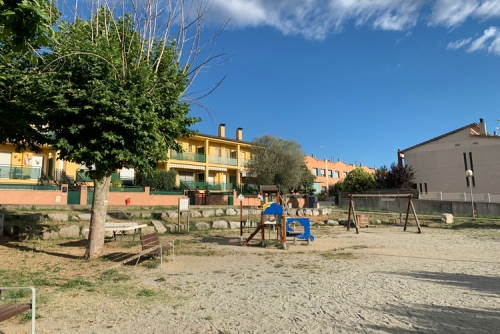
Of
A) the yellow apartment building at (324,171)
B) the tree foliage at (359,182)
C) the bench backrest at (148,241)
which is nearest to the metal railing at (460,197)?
the tree foliage at (359,182)

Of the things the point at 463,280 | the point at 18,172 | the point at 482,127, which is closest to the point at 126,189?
the point at 18,172

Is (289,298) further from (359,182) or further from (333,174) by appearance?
(333,174)

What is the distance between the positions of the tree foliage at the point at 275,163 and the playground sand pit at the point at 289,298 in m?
24.6

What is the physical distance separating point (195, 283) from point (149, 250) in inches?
93.5

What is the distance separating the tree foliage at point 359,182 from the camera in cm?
4184

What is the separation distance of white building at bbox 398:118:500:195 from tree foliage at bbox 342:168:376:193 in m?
6.13

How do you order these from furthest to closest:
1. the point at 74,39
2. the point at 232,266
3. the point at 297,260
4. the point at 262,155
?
the point at 262,155, the point at 297,260, the point at 232,266, the point at 74,39

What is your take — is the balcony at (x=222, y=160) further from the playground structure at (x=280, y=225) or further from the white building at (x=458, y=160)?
the playground structure at (x=280, y=225)

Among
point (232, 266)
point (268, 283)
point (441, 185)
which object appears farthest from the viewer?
point (441, 185)

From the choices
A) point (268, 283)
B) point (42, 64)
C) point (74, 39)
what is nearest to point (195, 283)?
point (268, 283)

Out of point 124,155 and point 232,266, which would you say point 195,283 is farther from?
point 124,155

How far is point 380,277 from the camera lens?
23.1ft

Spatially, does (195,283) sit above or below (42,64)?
below

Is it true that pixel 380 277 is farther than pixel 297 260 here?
No
